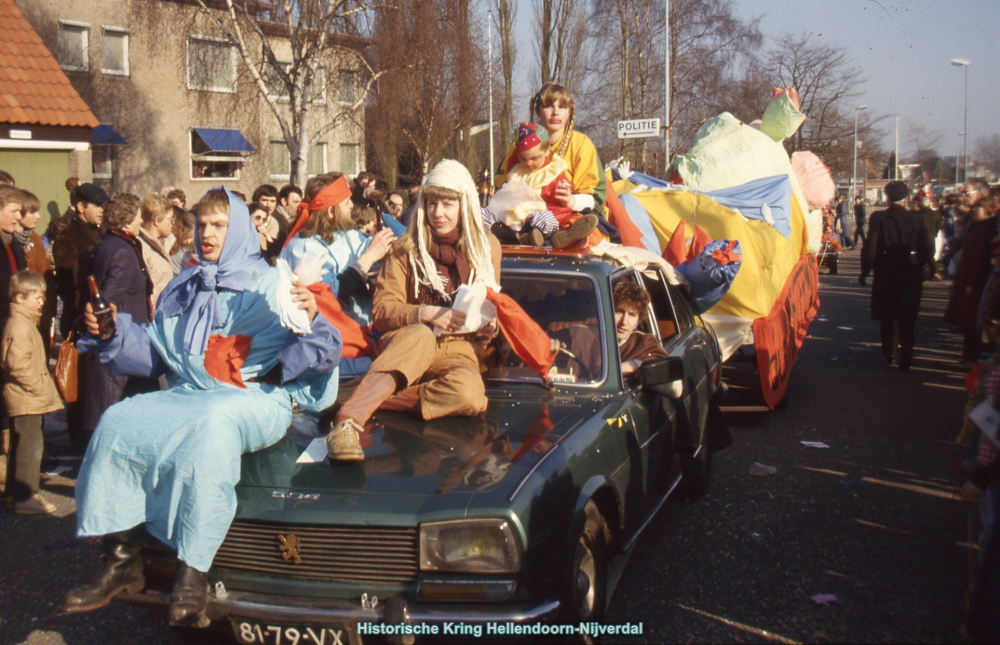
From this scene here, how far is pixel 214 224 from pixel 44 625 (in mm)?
2067

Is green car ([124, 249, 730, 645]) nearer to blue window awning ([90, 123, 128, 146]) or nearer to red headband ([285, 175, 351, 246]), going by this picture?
red headband ([285, 175, 351, 246])

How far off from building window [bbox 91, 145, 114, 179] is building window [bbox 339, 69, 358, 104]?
8952 mm

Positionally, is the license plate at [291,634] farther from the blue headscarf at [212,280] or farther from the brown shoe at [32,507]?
the brown shoe at [32,507]

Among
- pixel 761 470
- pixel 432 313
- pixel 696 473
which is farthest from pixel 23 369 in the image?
pixel 761 470

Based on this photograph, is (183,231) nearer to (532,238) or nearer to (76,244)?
(76,244)

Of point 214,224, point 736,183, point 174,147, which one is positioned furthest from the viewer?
point 174,147

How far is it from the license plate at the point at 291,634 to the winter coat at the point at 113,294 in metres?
2.96

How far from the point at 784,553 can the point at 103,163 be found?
27.0 m

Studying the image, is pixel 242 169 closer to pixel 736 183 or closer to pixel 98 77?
pixel 98 77

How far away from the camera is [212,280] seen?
3.67 metres

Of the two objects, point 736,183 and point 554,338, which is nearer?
point 554,338

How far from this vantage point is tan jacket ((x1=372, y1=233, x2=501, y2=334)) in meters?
4.13

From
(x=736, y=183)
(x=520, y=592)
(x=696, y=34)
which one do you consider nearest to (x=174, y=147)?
(x=696, y=34)

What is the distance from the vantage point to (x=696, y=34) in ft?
112
